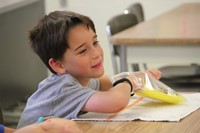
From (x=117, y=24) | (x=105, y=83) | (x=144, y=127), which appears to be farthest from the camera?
(x=117, y=24)

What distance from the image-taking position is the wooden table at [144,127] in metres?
1.26

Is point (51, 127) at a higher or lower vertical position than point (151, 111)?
higher

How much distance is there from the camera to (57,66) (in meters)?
1.54

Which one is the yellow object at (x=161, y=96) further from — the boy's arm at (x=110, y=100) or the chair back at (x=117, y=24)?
the chair back at (x=117, y=24)

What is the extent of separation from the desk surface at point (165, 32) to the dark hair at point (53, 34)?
3.23 feet

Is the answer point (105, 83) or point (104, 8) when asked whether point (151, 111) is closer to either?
point (105, 83)

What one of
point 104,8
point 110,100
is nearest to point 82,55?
point 110,100

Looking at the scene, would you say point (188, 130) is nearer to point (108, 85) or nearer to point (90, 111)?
point (90, 111)

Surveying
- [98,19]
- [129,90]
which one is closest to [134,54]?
[129,90]

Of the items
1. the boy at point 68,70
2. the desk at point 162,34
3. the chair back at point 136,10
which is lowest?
the chair back at point 136,10

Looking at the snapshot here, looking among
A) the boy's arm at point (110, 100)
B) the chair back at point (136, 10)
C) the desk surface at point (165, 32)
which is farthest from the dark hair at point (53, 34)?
the chair back at point (136, 10)

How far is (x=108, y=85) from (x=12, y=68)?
1707 mm

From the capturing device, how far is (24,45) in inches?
136

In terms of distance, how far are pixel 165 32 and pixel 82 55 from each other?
1179 mm
